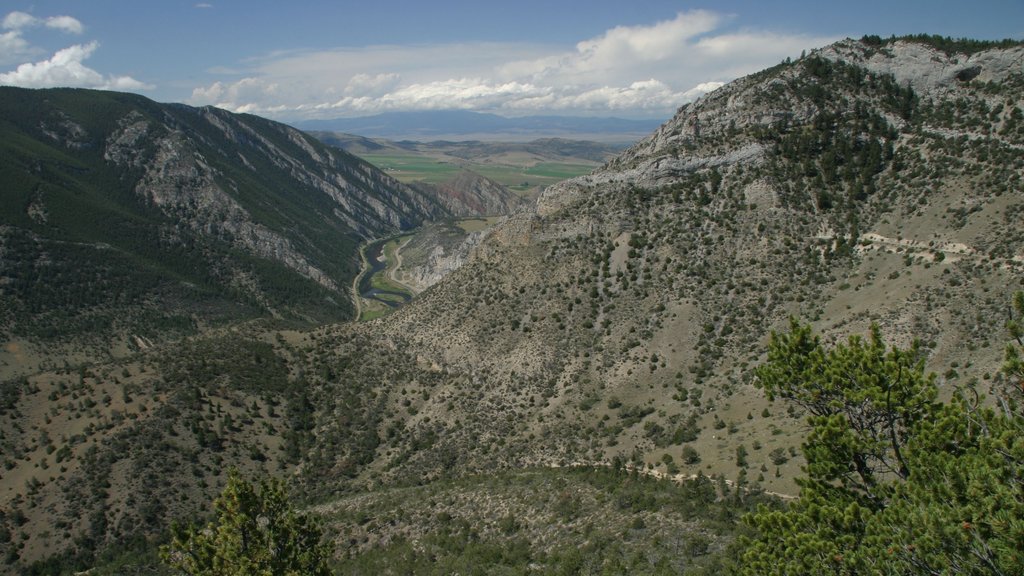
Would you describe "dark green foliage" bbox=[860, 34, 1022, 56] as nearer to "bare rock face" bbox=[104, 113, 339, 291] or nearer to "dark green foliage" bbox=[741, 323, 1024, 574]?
"dark green foliage" bbox=[741, 323, 1024, 574]

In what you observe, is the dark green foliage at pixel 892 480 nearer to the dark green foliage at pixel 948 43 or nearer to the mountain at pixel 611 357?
the mountain at pixel 611 357

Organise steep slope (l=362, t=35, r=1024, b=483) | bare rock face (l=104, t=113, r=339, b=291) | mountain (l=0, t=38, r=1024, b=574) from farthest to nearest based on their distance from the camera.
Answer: bare rock face (l=104, t=113, r=339, b=291) < steep slope (l=362, t=35, r=1024, b=483) < mountain (l=0, t=38, r=1024, b=574)

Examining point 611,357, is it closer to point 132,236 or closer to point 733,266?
point 733,266

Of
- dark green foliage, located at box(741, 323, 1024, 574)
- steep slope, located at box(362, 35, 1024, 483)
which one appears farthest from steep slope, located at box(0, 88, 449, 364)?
dark green foliage, located at box(741, 323, 1024, 574)

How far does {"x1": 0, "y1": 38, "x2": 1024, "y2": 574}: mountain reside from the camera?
37125 millimetres

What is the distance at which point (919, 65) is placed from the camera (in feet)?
206

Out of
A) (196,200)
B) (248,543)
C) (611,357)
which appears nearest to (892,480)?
(248,543)

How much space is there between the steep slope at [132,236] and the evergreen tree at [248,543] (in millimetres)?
99874

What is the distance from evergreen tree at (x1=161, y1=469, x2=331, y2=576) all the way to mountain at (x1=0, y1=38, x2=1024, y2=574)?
1301 cm

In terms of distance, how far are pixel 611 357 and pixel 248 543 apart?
37.7 metres

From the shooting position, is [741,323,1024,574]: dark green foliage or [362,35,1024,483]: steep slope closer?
[741,323,1024,574]: dark green foliage

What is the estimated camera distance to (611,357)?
5316 cm

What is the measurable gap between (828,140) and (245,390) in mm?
68793

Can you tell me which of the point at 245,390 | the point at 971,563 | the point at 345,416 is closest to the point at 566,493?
the point at 971,563
